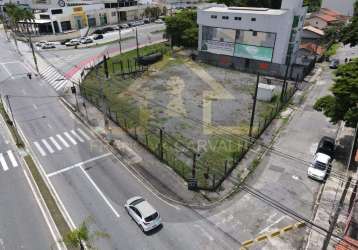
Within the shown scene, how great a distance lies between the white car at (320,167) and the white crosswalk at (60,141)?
90.4 ft

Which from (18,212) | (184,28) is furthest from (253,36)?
(18,212)

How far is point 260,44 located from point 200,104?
23.4m

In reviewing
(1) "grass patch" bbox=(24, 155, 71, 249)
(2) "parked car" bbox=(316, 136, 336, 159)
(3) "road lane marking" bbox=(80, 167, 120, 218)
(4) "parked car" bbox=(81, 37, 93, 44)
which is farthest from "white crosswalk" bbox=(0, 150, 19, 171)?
(4) "parked car" bbox=(81, 37, 93, 44)

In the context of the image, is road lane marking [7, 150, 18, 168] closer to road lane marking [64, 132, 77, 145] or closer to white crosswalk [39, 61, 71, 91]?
road lane marking [64, 132, 77, 145]

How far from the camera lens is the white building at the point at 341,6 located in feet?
380

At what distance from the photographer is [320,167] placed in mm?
29688

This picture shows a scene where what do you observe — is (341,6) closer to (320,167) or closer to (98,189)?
(320,167)

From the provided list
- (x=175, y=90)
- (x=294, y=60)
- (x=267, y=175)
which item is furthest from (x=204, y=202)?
(x=294, y=60)

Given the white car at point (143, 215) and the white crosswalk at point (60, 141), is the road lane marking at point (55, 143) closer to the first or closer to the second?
the white crosswalk at point (60, 141)

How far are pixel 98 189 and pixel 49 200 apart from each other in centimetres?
456

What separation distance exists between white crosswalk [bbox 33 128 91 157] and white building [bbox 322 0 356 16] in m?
123

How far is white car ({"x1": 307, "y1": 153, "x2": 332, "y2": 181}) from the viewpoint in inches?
1142

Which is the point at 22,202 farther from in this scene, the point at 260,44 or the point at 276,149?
the point at 260,44

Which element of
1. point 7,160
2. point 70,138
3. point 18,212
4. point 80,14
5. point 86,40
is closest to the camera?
point 18,212
